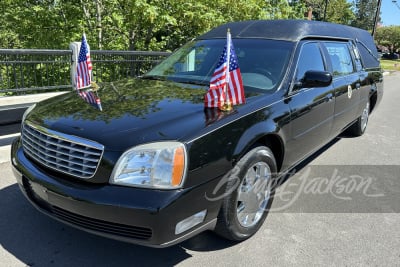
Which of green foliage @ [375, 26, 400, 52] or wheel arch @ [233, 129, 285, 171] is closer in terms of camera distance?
wheel arch @ [233, 129, 285, 171]

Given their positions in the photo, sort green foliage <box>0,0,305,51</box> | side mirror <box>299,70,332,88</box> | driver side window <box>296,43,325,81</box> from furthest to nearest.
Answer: green foliage <box>0,0,305,51</box>, driver side window <box>296,43,325,81</box>, side mirror <box>299,70,332,88</box>

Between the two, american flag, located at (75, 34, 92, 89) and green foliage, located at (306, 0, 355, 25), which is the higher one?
green foliage, located at (306, 0, 355, 25)

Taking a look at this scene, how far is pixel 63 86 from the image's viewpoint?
23.4 ft

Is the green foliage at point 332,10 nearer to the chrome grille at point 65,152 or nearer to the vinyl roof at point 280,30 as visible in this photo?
the vinyl roof at point 280,30

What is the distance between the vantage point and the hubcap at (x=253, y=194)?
297cm

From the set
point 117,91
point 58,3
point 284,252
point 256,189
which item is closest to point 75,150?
point 117,91

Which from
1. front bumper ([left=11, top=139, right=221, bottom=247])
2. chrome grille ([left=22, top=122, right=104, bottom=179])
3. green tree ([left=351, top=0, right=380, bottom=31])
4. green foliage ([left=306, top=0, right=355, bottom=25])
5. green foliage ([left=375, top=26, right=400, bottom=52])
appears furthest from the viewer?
green tree ([left=351, top=0, right=380, bottom=31])

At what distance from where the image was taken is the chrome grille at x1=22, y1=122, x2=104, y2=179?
2.39m

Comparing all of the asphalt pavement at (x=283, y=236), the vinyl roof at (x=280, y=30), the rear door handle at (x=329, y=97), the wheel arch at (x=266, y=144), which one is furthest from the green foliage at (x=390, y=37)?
the wheel arch at (x=266, y=144)

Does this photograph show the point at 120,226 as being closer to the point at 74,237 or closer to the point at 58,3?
the point at 74,237

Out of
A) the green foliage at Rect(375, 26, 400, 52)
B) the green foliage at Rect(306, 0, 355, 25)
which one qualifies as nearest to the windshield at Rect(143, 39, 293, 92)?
the green foliage at Rect(306, 0, 355, 25)

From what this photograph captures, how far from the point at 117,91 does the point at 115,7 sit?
916 cm

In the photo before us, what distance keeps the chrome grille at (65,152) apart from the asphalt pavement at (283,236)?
721 mm

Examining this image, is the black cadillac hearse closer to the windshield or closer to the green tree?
the windshield
